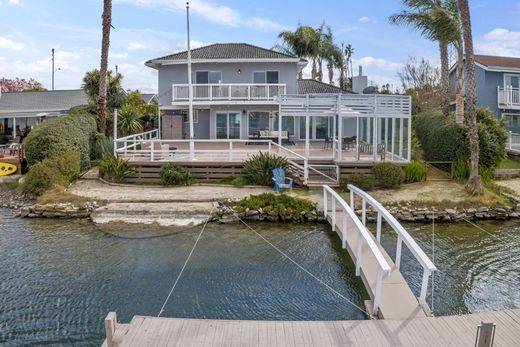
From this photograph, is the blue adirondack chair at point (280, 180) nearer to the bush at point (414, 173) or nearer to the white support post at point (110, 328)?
the bush at point (414, 173)

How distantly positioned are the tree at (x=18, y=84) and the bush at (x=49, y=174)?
48.6 meters

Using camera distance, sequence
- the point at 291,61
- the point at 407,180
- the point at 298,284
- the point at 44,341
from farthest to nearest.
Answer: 1. the point at 291,61
2. the point at 407,180
3. the point at 298,284
4. the point at 44,341

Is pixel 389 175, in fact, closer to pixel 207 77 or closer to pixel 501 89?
pixel 207 77

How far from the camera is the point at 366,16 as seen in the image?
1080 inches

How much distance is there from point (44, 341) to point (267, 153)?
13.7m

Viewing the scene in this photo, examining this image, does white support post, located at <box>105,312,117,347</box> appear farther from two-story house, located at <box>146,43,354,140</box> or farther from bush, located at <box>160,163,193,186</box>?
two-story house, located at <box>146,43,354,140</box>

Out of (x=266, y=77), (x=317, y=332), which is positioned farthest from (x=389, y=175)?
(x=266, y=77)

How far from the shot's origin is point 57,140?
64.3ft

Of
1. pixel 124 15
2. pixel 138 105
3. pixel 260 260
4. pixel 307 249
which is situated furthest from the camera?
pixel 138 105

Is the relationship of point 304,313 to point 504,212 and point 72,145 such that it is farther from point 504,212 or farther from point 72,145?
point 72,145

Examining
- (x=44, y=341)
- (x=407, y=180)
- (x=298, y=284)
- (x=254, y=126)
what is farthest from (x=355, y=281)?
(x=254, y=126)

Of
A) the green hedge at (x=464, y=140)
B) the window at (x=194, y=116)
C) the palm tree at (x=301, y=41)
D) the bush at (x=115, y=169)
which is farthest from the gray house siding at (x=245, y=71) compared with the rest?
the palm tree at (x=301, y=41)

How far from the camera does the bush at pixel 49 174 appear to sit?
59.7ft

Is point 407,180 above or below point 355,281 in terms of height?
above
